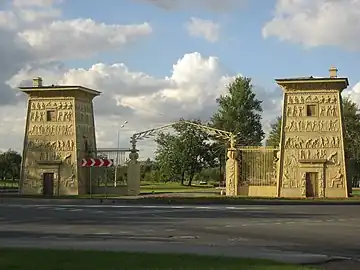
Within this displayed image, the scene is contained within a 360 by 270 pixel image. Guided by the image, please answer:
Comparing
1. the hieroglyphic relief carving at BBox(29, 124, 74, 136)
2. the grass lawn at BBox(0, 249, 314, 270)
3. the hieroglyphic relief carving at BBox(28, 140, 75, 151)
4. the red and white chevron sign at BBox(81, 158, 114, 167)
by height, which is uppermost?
the hieroglyphic relief carving at BBox(29, 124, 74, 136)

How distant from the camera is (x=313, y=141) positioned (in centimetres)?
5300

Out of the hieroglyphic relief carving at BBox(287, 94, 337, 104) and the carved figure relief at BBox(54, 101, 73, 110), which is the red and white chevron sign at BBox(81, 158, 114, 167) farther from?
the hieroglyphic relief carving at BBox(287, 94, 337, 104)

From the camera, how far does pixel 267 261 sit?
13.9 m

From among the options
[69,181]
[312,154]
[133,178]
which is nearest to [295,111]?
[312,154]

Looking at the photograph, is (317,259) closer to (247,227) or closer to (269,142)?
(247,227)

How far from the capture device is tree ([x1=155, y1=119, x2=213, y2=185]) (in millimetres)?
100562

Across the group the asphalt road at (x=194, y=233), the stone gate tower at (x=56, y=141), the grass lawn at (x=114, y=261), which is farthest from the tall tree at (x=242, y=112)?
the grass lawn at (x=114, y=261)

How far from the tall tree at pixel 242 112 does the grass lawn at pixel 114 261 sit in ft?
276

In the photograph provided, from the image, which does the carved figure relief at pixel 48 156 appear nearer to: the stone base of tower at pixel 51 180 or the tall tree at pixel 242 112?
the stone base of tower at pixel 51 180

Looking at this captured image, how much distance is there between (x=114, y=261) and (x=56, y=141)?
45.2 meters

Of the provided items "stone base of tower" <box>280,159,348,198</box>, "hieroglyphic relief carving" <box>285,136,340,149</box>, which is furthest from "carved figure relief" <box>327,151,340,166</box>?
"hieroglyphic relief carving" <box>285,136,340,149</box>

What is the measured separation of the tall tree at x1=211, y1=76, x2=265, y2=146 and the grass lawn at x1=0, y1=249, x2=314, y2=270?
83990 mm

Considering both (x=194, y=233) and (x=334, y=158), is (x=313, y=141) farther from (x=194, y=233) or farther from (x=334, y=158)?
(x=194, y=233)

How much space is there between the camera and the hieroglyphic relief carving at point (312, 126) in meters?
52.9
